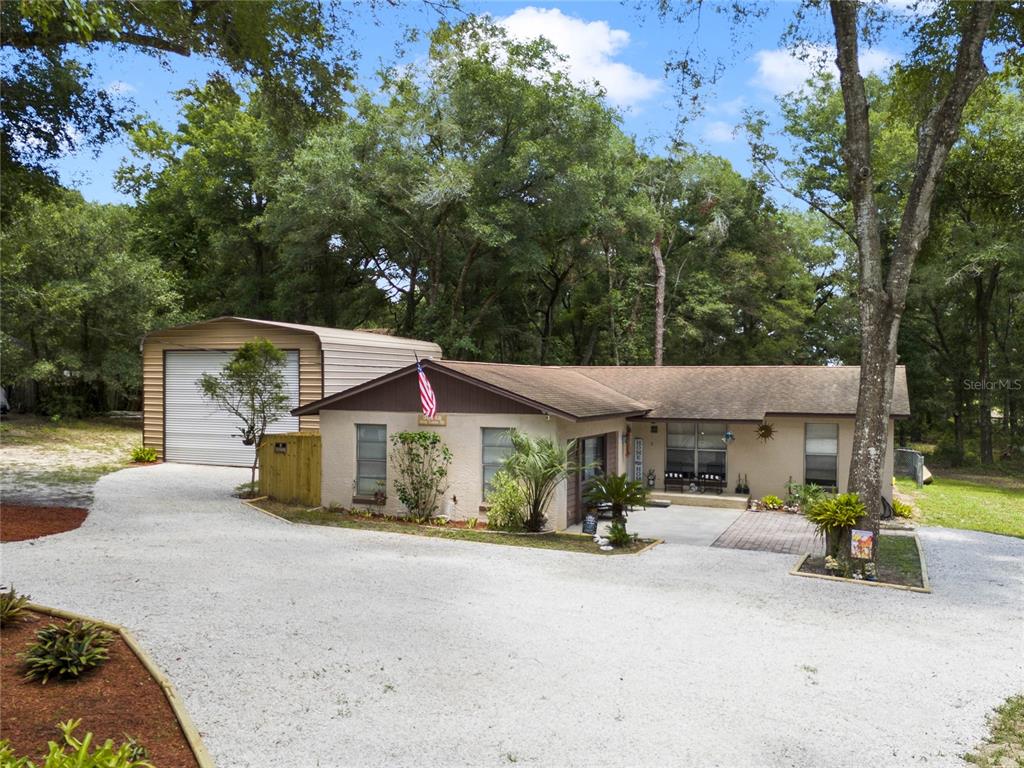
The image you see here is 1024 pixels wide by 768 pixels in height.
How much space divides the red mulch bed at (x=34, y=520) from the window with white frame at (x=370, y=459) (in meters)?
5.47

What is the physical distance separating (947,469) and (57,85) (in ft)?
116

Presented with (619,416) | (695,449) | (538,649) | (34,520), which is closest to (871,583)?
(538,649)

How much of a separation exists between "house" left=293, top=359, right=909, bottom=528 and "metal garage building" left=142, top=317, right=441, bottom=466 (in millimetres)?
5250

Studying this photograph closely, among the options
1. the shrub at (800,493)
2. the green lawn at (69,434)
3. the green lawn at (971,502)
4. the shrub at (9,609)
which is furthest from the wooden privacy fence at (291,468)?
the green lawn at (971,502)

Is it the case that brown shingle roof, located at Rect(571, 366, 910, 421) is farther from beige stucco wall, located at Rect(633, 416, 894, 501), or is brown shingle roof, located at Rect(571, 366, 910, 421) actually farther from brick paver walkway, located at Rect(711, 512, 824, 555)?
brick paver walkway, located at Rect(711, 512, 824, 555)

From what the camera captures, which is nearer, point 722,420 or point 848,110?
point 848,110

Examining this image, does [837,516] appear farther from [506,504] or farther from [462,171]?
[462,171]

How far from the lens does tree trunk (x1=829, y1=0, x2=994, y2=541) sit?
11.5 meters

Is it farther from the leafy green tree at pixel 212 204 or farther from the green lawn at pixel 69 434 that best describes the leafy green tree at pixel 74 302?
the leafy green tree at pixel 212 204

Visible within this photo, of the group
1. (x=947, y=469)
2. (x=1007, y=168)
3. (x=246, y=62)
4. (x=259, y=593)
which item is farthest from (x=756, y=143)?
(x=259, y=593)

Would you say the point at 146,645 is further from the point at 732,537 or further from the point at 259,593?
the point at 732,537

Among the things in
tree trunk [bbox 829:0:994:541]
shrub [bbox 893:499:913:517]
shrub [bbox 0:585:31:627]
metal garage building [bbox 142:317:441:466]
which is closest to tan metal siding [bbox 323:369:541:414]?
metal garage building [bbox 142:317:441:466]

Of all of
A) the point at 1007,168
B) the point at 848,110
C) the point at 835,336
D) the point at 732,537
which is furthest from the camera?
the point at 835,336

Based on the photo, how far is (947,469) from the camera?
32594 mm
